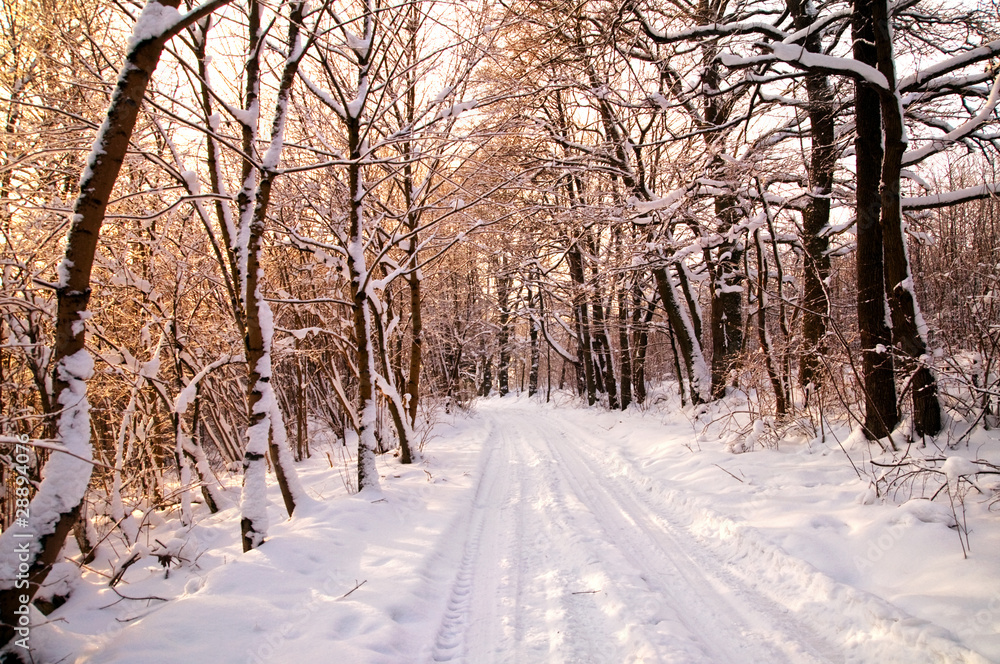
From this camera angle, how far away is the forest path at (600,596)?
2.75 metres

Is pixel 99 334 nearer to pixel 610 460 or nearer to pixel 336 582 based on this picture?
pixel 336 582

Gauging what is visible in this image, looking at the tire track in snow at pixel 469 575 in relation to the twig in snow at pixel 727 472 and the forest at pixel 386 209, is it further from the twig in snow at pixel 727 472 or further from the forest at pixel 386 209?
the twig in snow at pixel 727 472

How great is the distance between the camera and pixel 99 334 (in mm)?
6328

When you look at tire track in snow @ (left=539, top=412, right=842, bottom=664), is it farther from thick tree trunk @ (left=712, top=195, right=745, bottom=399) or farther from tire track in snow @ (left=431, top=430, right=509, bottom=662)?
thick tree trunk @ (left=712, top=195, right=745, bottom=399)

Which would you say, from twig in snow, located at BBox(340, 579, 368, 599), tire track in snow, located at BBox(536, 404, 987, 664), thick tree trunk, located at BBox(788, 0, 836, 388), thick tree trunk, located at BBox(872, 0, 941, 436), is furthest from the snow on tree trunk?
Result: thick tree trunk, located at BBox(788, 0, 836, 388)

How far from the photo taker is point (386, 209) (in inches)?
312

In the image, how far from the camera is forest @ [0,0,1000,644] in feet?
14.3

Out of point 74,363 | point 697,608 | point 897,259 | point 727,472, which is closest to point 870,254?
point 897,259

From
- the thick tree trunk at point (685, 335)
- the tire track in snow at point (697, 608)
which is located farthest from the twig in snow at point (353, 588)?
the thick tree trunk at point (685, 335)

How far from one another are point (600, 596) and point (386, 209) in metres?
6.88

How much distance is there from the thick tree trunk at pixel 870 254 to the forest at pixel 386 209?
1.2 inches

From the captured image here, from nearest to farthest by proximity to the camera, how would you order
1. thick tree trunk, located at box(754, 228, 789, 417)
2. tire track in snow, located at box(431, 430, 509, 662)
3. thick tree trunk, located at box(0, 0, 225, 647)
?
1. thick tree trunk, located at box(0, 0, 225, 647)
2. tire track in snow, located at box(431, 430, 509, 662)
3. thick tree trunk, located at box(754, 228, 789, 417)

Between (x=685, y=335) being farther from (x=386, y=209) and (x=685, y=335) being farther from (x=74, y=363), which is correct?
(x=74, y=363)

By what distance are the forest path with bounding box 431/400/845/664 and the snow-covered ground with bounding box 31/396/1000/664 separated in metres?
0.02
